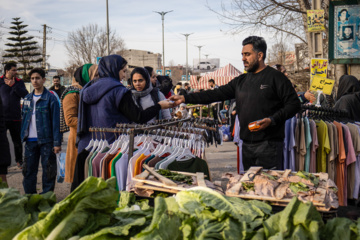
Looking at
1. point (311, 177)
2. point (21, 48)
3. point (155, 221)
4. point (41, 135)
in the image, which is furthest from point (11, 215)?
point (21, 48)

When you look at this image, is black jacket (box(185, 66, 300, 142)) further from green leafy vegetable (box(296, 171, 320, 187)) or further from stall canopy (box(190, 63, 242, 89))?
stall canopy (box(190, 63, 242, 89))

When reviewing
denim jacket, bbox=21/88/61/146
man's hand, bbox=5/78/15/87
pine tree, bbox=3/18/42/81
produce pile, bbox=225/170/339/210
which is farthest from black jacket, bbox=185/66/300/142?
pine tree, bbox=3/18/42/81

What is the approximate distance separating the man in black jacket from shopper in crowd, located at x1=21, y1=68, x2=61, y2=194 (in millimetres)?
3204

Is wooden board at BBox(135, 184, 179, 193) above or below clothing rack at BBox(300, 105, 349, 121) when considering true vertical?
below

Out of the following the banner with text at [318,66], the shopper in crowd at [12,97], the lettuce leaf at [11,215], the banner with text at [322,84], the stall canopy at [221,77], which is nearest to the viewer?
the lettuce leaf at [11,215]

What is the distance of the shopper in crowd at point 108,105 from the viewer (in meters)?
4.51

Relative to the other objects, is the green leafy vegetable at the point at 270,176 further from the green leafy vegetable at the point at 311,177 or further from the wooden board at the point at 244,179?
the green leafy vegetable at the point at 311,177

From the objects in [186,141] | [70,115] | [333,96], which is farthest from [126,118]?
[333,96]

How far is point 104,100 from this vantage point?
451cm

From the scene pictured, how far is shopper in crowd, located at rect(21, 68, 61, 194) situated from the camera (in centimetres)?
613

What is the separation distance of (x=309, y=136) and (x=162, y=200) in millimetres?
4263

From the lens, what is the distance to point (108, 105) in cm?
453

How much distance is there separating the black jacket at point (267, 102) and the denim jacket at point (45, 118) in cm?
318

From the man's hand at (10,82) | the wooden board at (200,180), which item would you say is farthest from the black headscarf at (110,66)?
the man's hand at (10,82)
